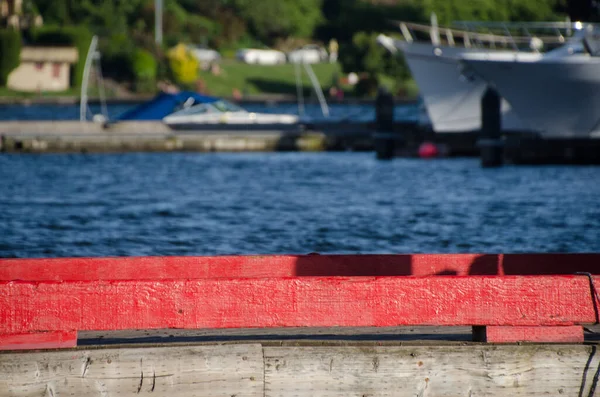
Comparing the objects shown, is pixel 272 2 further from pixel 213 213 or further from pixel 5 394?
pixel 5 394

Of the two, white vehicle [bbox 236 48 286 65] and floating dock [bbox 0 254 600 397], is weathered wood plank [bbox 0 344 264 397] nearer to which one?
floating dock [bbox 0 254 600 397]

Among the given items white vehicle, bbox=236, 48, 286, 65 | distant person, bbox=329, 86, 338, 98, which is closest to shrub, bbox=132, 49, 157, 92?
distant person, bbox=329, 86, 338, 98

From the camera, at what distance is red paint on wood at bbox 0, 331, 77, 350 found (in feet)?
20.9

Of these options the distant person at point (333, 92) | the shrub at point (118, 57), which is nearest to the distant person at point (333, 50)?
the distant person at point (333, 92)

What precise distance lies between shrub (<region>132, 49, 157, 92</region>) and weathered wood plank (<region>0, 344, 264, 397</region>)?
342ft

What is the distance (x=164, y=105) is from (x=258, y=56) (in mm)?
85495

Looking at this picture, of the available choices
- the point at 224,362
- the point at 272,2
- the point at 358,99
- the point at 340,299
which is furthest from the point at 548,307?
the point at 272,2

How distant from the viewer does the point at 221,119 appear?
4403cm

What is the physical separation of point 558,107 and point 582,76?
1.69 m

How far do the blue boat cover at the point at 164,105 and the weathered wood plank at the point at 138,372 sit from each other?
1556 inches

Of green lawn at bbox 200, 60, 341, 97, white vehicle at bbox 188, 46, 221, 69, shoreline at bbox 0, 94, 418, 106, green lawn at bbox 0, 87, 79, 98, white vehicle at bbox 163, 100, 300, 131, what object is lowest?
white vehicle at bbox 163, 100, 300, 131

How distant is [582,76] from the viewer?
33.8 metres

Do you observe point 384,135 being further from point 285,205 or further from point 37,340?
point 37,340

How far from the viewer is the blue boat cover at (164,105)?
46.0 metres
